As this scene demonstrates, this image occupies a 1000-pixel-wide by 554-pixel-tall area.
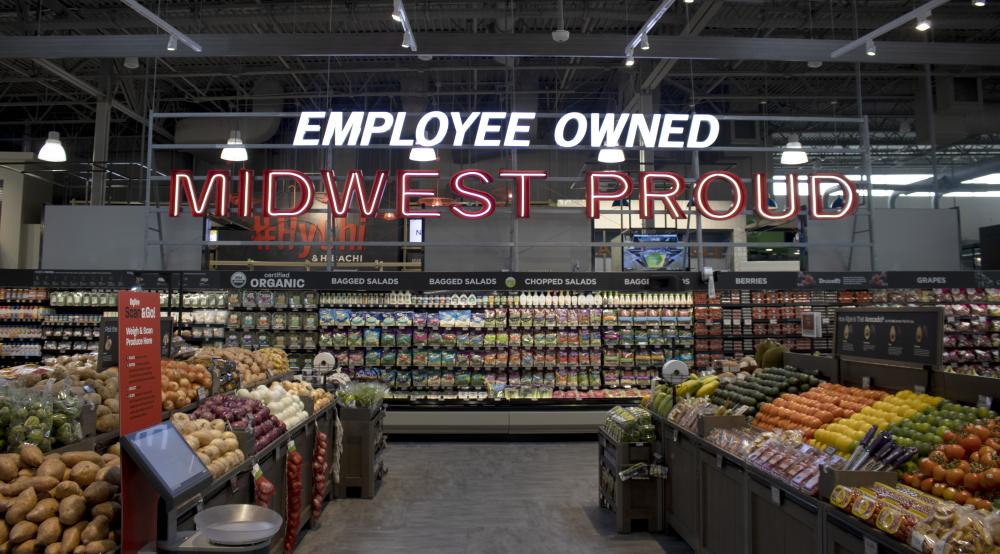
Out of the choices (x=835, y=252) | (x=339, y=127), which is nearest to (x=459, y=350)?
(x=339, y=127)

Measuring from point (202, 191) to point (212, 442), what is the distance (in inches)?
274

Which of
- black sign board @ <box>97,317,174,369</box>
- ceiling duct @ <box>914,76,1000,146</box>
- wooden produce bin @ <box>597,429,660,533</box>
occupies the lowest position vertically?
wooden produce bin @ <box>597,429,660,533</box>

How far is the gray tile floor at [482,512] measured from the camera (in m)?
5.51

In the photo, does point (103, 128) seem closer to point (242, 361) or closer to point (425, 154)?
point (425, 154)

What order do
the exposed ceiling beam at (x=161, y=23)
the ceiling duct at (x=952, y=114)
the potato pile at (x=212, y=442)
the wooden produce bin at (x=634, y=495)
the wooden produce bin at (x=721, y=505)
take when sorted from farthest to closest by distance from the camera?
the ceiling duct at (x=952, y=114) < the exposed ceiling beam at (x=161, y=23) < the wooden produce bin at (x=634, y=495) < the wooden produce bin at (x=721, y=505) < the potato pile at (x=212, y=442)

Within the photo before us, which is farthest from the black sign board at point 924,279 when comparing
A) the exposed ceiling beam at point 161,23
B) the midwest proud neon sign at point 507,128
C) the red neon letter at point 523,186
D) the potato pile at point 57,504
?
the exposed ceiling beam at point 161,23

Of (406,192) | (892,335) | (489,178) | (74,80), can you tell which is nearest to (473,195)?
(489,178)

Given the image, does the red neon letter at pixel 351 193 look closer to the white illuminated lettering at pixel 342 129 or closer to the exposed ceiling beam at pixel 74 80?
the white illuminated lettering at pixel 342 129

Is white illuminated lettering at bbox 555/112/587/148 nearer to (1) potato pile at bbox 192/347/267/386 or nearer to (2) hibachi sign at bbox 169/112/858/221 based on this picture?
(2) hibachi sign at bbox 169/112/858/221

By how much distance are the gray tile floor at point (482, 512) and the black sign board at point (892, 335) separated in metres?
2.30

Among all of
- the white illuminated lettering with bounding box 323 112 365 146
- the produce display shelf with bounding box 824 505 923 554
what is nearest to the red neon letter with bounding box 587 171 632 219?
the white illuminated lettering with bounding box 323 112 365 146

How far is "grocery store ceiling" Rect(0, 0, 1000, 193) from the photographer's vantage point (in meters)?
8.93

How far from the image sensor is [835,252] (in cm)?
1102

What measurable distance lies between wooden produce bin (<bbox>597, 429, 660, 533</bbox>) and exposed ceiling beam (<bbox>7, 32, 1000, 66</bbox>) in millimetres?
5496
